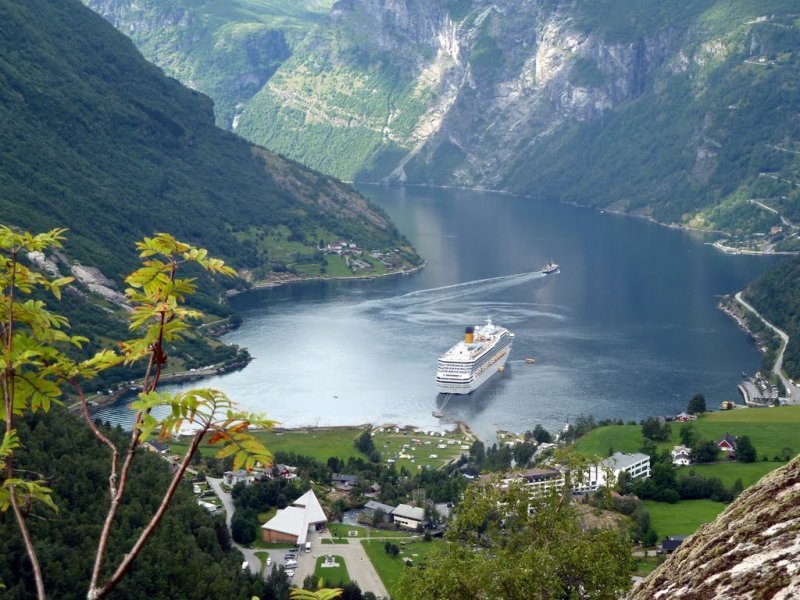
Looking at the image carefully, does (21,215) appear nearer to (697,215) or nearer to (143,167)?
(143,167)

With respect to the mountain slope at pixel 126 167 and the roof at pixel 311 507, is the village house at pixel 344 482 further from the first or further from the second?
the mountain slope at pixel 126 167

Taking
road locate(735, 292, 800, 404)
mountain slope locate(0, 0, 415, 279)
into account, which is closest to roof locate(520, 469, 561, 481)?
road locate(735, 292, 800, 404)

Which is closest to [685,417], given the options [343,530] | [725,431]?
[725,431]

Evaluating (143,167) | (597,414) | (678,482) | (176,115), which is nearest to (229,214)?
(143,167)

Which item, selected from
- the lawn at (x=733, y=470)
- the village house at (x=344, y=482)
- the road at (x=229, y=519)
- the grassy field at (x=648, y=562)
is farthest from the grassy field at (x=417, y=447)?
the grassy field at (x=648, y=562)

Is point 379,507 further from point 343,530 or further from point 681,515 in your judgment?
point 681,515

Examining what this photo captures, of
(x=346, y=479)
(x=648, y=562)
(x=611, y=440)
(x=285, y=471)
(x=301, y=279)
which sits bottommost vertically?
(x=648, y=562)

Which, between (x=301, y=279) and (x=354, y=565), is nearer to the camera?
(x=354, y=565)
